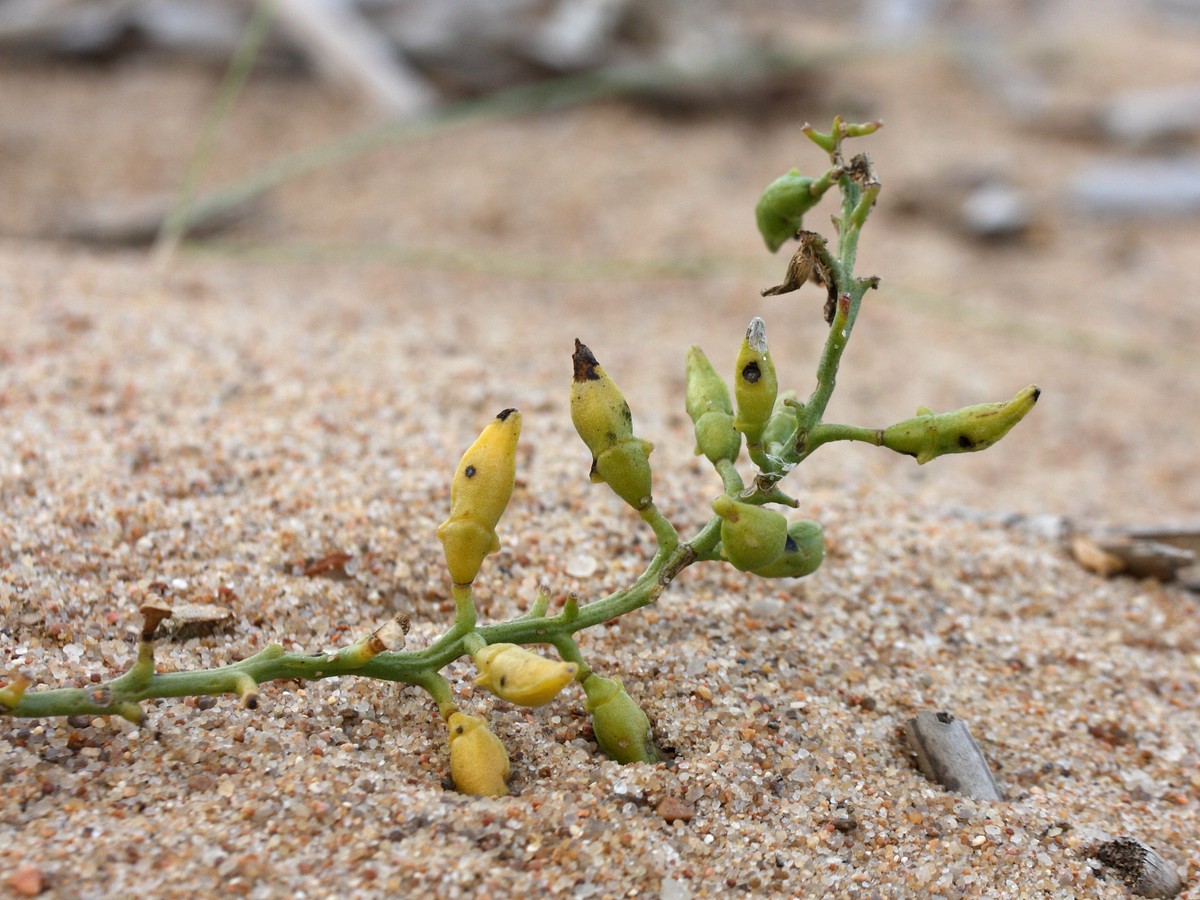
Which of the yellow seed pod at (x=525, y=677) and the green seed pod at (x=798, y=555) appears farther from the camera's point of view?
the green seed pod at (x=798, y=555)

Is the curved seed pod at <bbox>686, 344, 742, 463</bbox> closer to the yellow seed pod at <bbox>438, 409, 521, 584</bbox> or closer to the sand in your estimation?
the yellow seed pod at <bbox>438, 409, 521, 584</bbox>

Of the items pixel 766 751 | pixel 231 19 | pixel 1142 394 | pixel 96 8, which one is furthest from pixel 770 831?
pixel 96 8

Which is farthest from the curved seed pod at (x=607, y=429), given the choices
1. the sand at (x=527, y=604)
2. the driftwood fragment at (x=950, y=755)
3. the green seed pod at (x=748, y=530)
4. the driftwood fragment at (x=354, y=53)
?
the driftwood fragment at (x=354, y=53)

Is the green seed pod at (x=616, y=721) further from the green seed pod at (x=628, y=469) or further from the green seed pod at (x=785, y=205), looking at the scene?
the green seed pod at (x=785, y=205)

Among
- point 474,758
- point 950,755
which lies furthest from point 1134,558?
point 474,758

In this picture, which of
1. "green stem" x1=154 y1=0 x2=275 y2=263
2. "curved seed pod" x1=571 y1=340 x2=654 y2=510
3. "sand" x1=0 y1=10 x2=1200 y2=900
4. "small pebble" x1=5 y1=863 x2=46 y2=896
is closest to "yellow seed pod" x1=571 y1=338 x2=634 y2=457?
"curved seed pod" x1=571 y1=340 x2=654 y2=510

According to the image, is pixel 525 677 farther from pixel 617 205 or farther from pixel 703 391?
pixel 617 205

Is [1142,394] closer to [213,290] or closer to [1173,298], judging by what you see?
[1173,298]
